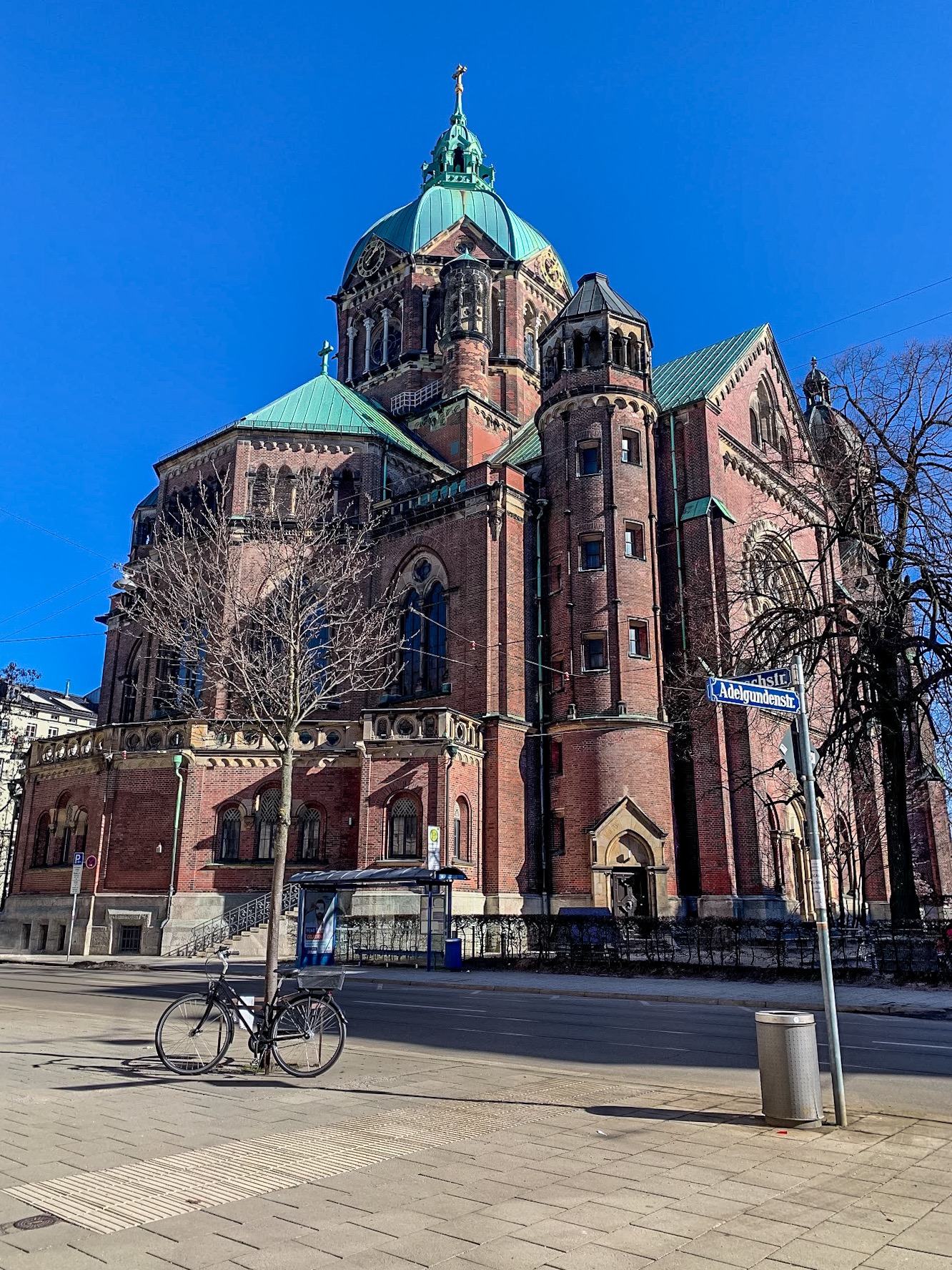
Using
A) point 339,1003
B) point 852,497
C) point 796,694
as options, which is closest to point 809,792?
point 796,694

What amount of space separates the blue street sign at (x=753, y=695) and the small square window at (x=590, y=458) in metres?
28.0

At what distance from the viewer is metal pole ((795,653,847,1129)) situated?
751 cm

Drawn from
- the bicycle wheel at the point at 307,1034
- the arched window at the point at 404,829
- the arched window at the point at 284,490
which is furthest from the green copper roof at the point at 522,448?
the bicycle wheel at the point at 307,1034

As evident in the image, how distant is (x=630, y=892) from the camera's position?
32.1m

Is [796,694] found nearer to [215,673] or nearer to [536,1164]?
[536,1164]

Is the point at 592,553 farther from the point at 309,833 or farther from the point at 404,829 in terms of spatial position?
the point at 309,833

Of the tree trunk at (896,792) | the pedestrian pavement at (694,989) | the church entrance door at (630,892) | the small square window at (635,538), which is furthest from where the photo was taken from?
the small square window at (635,538)

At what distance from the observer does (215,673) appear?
32500 millimetres

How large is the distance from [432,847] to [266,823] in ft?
27.2

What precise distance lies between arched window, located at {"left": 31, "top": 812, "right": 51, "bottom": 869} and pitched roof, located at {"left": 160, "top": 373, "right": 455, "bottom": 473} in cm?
1740

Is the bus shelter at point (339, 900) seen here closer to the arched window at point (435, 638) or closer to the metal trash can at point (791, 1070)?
the arched window at point (435, 638)

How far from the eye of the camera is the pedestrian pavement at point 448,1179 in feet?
15.8

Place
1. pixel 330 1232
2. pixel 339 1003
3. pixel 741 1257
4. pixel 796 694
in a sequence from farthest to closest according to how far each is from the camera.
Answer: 1. pixel 339 1003
2. pixel 796 694
3. pixel 330 1232
4. pixel 741 1257

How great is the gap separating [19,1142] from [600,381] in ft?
108
